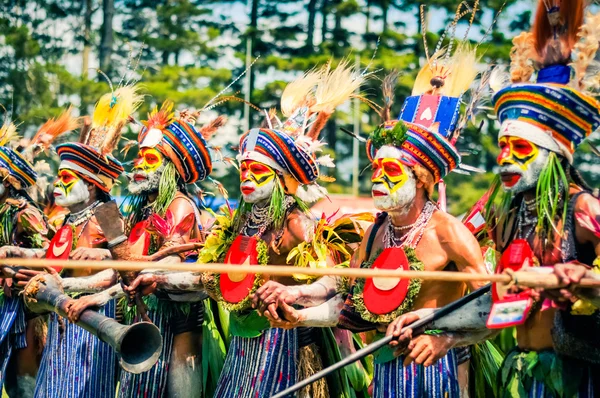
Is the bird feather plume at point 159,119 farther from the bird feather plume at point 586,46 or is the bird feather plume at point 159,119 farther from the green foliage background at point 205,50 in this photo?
the green foliage background at point 205,50

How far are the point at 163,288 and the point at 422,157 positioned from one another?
6.29 feet

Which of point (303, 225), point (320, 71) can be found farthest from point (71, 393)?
point (320, 71)

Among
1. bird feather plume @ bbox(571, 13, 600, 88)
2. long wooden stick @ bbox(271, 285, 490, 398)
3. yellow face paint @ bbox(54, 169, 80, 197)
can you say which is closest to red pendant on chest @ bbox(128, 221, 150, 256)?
yellow face paint @ bbox(54, 169, 80, 197)

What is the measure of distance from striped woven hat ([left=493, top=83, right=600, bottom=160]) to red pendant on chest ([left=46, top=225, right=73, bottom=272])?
3.48 meters

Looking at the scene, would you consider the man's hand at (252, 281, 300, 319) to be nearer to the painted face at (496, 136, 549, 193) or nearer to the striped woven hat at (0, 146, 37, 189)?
the painted face at (496, 136, 549, 193)

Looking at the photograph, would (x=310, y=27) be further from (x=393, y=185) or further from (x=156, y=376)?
(x=393, y=185)

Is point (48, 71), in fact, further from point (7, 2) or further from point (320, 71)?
point (320, 71)

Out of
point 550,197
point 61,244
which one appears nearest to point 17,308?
point 61,244

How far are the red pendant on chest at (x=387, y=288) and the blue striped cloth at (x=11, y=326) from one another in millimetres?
3596

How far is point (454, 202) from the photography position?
22984 millimetres

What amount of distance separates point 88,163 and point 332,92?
201cm

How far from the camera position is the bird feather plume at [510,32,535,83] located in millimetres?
4715

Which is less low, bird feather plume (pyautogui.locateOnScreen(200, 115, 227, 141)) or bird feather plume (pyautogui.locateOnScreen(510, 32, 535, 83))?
bird feather plume (pyautogui.locateOnScreen(510, 32, 535, 83))

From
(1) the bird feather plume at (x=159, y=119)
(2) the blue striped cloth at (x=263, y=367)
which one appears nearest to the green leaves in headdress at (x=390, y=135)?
(2) the blue striped cloth at (x=263, y=367)
